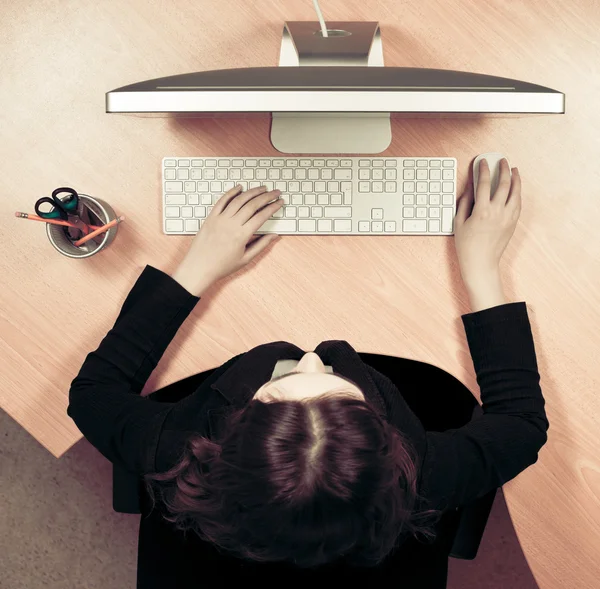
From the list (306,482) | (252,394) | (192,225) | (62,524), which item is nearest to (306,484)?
(306,482)

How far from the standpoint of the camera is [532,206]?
0.90 metres

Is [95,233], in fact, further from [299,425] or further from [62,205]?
[299,425]

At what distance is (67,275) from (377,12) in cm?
62

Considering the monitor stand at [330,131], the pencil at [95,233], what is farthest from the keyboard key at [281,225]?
the pencil at [95,233]

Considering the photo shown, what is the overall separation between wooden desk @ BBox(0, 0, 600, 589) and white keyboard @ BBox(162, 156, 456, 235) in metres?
0.02

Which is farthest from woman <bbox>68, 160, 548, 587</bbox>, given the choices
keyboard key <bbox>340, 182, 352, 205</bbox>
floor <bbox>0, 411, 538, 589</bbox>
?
floor <bbox>0, 411, 538, 589</bbox>

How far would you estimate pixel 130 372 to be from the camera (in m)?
0.88

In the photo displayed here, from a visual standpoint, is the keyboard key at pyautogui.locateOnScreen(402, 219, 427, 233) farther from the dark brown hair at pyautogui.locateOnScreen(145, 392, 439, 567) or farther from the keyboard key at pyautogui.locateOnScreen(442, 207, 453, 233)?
the dark brown hair at pyautogui.locateOnScreen(145, 392, 439, 567)

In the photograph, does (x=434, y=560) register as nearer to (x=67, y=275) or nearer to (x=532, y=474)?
(x=532, y=474)

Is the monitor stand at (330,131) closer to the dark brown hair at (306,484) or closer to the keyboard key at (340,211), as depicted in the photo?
the keyboard key at (340,211)

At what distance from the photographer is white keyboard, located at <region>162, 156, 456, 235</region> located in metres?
0.90

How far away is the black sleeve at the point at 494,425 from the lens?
831 mm

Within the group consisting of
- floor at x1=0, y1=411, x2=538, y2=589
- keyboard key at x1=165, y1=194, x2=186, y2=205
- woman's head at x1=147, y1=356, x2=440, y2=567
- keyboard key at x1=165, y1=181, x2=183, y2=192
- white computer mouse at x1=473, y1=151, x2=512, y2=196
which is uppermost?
white computer mouse at x1=473, y1=151, x2=512, y2=196

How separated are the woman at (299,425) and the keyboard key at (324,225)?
0.07 meters
